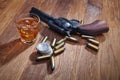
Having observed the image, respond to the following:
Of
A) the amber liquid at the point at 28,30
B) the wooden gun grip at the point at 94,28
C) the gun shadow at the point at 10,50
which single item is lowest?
the wooden gun grip at the point at 94,28

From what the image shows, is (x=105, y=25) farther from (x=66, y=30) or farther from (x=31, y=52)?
(x=31, y=52)

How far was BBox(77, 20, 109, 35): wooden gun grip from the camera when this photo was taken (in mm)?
809

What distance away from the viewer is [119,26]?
90 centimetres

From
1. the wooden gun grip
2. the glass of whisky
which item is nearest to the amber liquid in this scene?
the glass of whisky

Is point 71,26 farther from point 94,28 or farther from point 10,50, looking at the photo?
point 10,50

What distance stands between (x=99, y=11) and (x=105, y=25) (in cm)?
18

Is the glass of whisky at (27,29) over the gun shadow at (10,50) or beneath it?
over

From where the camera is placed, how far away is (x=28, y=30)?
2.44 ft

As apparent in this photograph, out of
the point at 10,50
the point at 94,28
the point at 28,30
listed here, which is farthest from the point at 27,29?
the point at 94,28

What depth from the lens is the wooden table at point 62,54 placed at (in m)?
0.65

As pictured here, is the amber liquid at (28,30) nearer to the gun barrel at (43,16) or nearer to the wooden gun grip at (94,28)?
the gun barrel at (43,16)

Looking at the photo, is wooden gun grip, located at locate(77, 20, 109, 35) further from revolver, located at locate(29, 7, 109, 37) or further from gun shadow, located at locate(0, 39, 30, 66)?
gun shadow, located at locate(0, 39, 30, 66)

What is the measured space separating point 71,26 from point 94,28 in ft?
0.34

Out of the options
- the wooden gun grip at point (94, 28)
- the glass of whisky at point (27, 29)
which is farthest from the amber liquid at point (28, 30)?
the wooden gun grip at point (94, 28)
